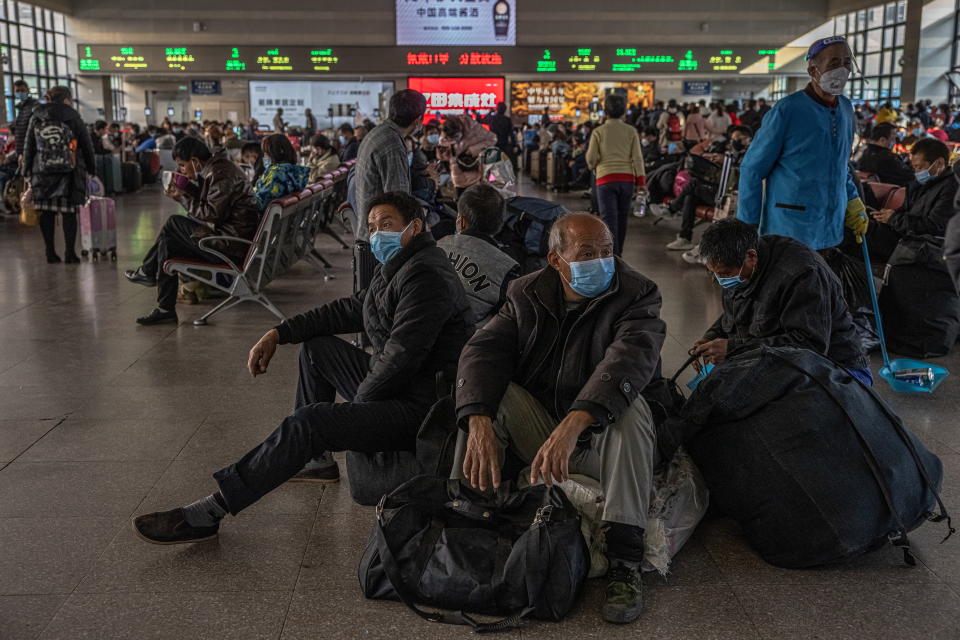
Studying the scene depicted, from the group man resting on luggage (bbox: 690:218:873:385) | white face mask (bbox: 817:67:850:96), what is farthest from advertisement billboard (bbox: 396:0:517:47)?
man resting on luggage (bbox: 690:218:873:385)

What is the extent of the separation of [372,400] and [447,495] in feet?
2.00

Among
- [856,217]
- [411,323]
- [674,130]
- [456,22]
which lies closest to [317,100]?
[456,22]

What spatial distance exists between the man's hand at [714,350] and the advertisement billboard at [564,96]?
2870 cm

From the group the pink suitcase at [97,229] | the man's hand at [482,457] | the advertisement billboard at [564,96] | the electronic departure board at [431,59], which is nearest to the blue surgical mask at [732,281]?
the man's hand at [482,457]

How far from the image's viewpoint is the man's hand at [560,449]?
278 centimetres

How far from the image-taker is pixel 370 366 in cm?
373

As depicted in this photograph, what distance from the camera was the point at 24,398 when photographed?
5.00 meters

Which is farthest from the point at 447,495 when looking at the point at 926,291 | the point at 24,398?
the point at 926,291

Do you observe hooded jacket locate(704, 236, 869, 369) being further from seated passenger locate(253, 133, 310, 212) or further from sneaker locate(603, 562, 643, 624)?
seated passenger locate(253, 133, 310, 212)

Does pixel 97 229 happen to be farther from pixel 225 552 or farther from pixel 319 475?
pixel 225 552

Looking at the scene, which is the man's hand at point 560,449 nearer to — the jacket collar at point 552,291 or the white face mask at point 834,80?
the jacket collar at point 552,291

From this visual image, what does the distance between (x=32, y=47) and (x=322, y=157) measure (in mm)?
24577

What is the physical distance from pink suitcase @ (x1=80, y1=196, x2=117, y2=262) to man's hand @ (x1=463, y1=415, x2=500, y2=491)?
783 centimetres

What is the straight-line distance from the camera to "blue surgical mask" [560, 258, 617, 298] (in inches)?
121
